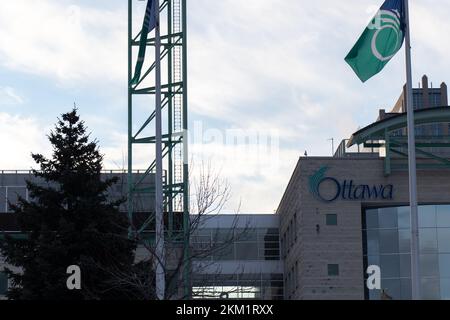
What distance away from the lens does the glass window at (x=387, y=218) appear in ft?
192

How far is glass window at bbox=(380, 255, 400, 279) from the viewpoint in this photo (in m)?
57.5

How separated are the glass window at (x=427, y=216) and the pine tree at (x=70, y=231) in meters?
24.6

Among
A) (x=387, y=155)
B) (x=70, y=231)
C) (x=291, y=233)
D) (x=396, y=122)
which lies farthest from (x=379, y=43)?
(x=291, y=233)

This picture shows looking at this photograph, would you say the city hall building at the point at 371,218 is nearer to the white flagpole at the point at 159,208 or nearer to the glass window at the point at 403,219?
the glass window at the point at 403,219

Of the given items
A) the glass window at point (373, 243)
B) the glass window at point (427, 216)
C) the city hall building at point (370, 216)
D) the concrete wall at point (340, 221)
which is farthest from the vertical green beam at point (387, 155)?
the glass window at point (373, 243)

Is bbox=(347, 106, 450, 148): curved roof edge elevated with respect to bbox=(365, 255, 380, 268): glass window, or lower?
elevated

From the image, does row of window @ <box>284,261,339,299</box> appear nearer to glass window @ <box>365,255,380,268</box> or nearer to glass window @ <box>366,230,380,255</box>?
glass window @ <box>365,255,380,268</box>

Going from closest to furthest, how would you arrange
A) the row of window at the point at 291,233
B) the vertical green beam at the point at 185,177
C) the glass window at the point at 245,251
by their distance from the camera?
the vertical green beam at the point at 185,177 < the row of window at the point at 291,233 < the glass window at the point at 245,251

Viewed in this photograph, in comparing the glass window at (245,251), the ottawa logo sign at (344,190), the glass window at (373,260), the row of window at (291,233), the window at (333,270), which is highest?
the ottawa logo sign at (344,190)

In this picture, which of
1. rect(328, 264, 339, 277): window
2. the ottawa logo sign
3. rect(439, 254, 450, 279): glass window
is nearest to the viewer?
rect(439, 254, 450, 279): glass window

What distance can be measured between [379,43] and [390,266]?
112 feet

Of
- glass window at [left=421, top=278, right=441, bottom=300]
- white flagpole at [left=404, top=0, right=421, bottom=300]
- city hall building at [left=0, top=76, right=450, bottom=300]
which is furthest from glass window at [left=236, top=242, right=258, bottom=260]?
white flagpole at [left=404, top=0, right=421, bottom=300]

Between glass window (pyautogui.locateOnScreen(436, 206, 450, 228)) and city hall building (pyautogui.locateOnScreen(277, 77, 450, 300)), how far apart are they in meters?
0.06
